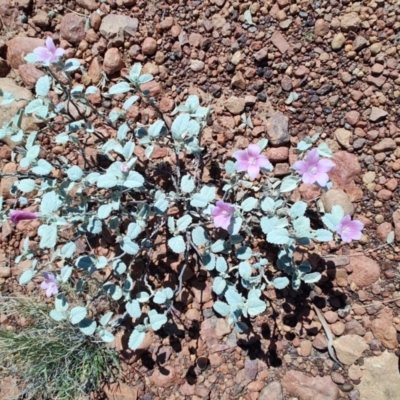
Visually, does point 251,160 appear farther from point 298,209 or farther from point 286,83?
point 286,83

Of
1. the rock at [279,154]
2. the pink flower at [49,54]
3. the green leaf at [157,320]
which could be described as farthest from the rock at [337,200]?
the pink flower at [49,54]

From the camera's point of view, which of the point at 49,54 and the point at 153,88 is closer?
the point at 49,54

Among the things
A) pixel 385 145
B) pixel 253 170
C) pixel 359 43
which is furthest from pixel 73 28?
pixel 385 145

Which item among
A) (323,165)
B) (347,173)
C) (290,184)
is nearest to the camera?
(323,165)

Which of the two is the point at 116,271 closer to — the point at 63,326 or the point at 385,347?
the point at 63,326

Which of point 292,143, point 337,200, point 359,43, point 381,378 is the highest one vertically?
point 359,43

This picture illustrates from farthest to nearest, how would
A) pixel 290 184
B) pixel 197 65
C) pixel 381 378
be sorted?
pixel 197 65 < pixel 381 378 < pixel 290 184
